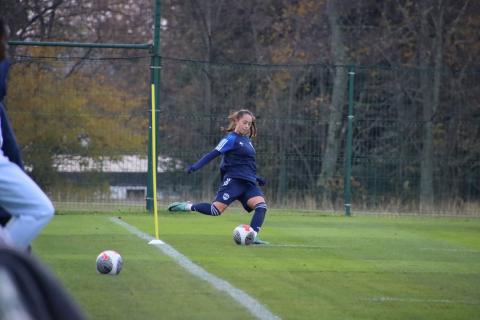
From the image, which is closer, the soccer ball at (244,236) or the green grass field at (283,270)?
the green grass field at (283,270)

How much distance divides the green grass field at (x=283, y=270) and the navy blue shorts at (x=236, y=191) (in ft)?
1.86

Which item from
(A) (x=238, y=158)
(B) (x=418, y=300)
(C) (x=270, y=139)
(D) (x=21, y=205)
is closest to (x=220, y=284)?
(B) (x=418, y=300)

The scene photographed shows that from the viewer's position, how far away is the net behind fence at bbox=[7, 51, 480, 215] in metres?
18.9

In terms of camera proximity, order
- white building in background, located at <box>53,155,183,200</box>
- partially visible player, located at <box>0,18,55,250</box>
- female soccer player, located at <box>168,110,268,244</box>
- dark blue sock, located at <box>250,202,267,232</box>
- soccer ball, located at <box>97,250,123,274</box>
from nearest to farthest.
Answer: partially visible player, located at <box>0,18,55,250</box> → soccer ball, located at <box>97,250,123,274</box> → dark blue sock, located at <box>250,202,267,232</box> → female soccer player, located at <box>168,110,268,244</box> → white building in background, located at <box>53,155,183,200</box>

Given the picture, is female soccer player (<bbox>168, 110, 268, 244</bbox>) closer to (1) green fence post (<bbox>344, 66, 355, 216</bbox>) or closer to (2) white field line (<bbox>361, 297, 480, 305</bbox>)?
(2) white field line (<bbox>361, 297, 480, 305</bbox>)

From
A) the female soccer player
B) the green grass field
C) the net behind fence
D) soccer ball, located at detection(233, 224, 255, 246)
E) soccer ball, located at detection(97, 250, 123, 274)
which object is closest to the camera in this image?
the green grass field

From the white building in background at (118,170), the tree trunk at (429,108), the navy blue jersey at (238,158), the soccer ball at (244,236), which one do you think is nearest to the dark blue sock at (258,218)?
the soccer ball at (244,236)

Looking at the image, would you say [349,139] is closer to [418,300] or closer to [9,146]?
[418,300]

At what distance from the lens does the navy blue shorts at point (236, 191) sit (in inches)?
505

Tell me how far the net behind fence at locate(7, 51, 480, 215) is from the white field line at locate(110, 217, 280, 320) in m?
A: 6.56

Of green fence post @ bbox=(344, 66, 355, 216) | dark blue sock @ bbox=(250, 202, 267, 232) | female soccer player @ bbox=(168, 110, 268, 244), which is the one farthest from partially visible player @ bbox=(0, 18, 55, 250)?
green fence post @ bbox=(344, 66, 355, 216)

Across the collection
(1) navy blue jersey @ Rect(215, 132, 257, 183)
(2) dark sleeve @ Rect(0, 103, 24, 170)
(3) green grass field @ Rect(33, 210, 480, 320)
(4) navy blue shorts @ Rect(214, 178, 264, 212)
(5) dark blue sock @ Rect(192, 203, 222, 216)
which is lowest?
(3) green grass field @ Rect(33, 210, 480, 320)

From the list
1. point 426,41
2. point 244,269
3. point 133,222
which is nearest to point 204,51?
point 426,41

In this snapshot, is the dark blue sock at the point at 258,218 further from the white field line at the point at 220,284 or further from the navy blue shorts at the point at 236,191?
the white field line at the point at 220,284
